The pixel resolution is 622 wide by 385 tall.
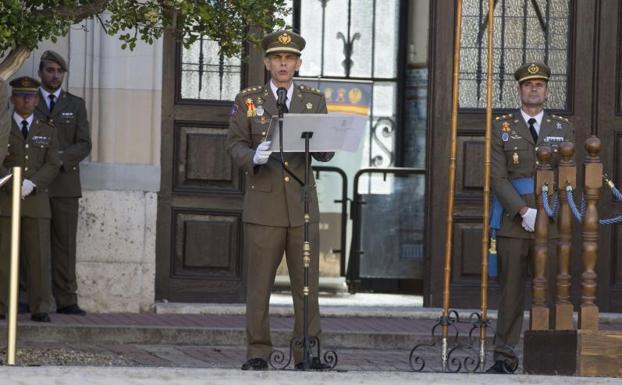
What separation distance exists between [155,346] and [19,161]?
5.69 feet

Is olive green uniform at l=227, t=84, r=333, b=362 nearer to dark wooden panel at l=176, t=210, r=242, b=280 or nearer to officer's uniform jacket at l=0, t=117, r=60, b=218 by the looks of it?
officer's uniform jacket at l=0, t=117, r=60, b=218

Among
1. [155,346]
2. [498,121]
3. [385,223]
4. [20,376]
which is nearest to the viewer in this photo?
[20,376]

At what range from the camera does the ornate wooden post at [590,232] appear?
33.7ft

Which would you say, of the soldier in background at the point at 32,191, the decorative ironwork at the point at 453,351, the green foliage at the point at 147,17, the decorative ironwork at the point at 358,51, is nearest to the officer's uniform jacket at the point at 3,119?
the green foliage at the point at 147,17

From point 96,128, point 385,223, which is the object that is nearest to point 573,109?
point 385,223

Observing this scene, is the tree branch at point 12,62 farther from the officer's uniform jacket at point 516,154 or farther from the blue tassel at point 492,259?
the blue tassel at point 492,259

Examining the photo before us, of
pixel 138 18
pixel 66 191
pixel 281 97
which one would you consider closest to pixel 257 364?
pixel 281 97

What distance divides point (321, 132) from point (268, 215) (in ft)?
2.16

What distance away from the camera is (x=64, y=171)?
45.6ft

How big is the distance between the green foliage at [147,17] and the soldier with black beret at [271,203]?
76 centimetres

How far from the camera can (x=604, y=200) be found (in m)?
14.8

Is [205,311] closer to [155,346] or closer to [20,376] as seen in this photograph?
[155,346]

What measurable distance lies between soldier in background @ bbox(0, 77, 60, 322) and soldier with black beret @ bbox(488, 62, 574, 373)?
3654mm

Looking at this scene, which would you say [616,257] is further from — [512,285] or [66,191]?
[66,191]
